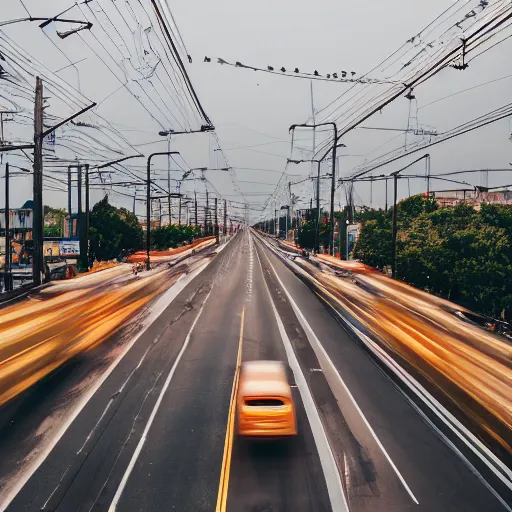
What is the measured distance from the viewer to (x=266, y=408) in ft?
42.9

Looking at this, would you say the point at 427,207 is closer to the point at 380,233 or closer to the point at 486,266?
the point at 380,233

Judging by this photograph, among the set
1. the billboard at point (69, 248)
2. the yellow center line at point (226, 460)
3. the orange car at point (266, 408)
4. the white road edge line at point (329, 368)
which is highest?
the billboard at point (69, 248)

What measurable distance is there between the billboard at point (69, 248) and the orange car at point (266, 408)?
53.8m

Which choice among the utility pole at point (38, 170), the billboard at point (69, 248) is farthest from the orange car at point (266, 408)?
the billboard at point (69, 248)

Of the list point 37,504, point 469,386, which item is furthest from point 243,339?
point 37,504

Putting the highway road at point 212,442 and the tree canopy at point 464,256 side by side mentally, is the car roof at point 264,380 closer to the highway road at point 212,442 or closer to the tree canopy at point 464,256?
the highway road at point 212,442

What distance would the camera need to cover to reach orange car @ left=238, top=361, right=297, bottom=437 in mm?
12844

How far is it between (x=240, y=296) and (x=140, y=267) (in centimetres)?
1964

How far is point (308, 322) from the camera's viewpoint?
91.4 feet

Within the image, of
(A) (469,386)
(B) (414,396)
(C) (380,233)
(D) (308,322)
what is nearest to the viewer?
(B) (414,396)

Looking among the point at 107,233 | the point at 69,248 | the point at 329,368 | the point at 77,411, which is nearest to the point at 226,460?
the point at 77,411

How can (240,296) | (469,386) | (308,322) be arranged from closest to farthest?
1. (469,386)
2. (308,322)
3. (240,296)

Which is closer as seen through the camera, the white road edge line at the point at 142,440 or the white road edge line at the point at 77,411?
the white road edge line at the point at 142,440

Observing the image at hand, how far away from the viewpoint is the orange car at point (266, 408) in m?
12.8
